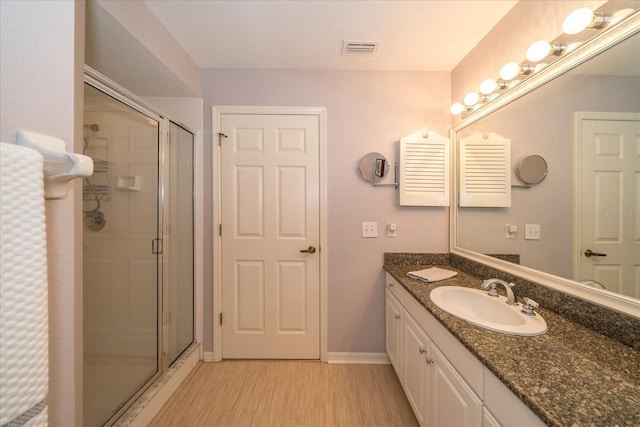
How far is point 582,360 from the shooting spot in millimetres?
706

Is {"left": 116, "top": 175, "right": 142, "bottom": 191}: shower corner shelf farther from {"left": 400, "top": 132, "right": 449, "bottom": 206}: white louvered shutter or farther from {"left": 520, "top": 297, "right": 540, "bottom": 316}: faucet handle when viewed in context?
{"left": 520, "top": 297, "right": 540, "bottom": 316}: faucet handle

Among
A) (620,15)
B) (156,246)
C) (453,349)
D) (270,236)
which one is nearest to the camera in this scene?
(620,15)

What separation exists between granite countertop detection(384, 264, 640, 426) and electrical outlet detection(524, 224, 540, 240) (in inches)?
15.6

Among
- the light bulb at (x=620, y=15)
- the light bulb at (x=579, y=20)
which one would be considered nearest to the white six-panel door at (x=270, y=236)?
the light bulb at (x=579, y=20)

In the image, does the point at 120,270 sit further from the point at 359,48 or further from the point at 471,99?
the point at 471,99

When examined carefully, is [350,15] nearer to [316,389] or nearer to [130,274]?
[130,274]

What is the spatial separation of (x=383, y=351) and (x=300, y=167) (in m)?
1.66

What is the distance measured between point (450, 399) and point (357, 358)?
3.43ft

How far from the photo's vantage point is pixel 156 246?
1.57m

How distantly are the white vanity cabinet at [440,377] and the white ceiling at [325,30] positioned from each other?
Answer: 1658 mm

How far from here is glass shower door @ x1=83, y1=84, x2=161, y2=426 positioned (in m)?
1.19

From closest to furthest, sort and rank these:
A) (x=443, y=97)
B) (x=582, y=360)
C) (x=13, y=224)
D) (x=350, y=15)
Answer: (x=13, y=224) → (x=582, y=360) → (x=350, y=15) → (x=443, y=97)

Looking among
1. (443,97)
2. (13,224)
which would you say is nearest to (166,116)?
(13,224)

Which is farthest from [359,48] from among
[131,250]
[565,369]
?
[131,250]
